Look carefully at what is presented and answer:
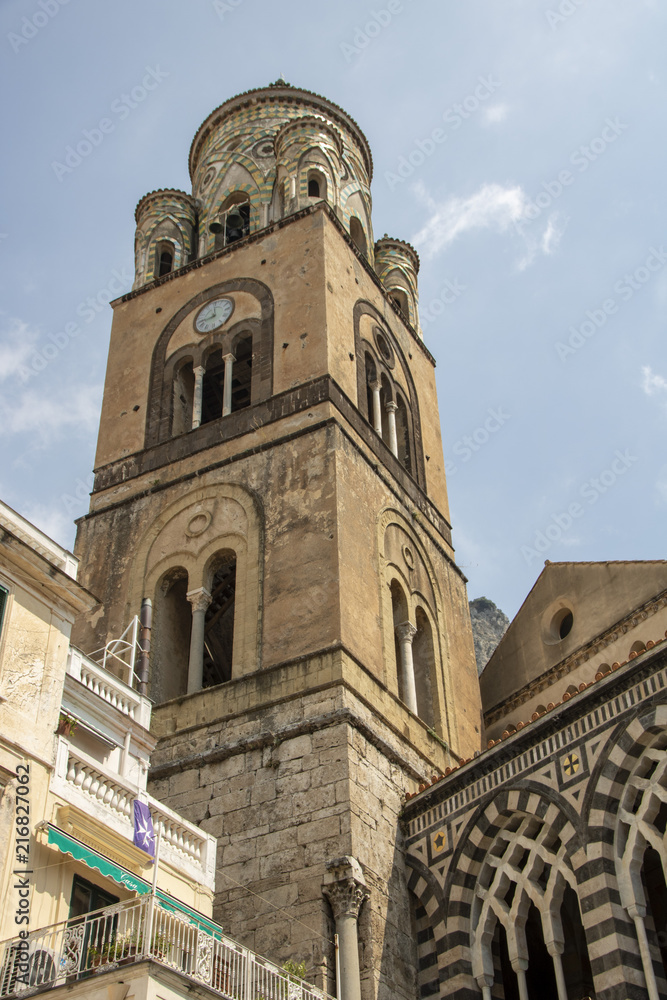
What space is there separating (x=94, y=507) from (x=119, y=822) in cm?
1164

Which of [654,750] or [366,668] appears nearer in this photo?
[654,750]

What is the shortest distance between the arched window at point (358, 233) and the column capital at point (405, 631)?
10657 mm

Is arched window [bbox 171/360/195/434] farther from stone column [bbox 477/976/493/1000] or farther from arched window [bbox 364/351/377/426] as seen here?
stone column [bbox 477/976/493/1000]

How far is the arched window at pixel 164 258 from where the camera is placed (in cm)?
2839

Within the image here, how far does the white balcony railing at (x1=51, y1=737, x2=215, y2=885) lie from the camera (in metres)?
12.7

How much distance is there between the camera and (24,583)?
13.2 m

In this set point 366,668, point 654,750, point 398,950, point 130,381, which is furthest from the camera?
point 130,381

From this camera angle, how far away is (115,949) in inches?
429

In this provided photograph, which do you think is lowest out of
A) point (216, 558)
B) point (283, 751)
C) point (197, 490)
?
point (283, 751)

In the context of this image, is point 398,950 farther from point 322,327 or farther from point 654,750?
point 322,327

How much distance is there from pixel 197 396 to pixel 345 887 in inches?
447

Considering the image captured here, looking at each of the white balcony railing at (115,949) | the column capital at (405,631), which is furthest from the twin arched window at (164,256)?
the white balcony railing at (115,949)

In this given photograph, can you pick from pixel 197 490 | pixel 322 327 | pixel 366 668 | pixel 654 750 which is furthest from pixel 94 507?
pixel 654 750

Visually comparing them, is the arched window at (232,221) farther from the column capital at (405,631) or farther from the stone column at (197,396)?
the column capital at (405,631)
